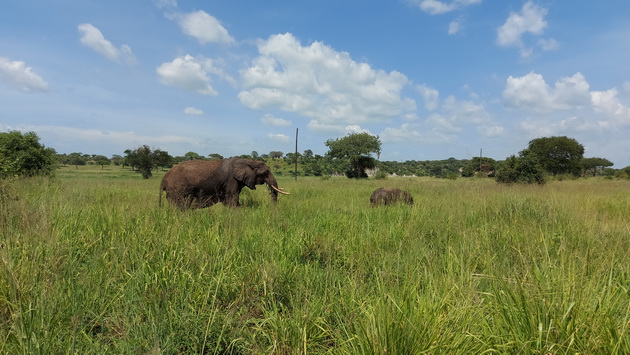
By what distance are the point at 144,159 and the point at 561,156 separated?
69.0 meters

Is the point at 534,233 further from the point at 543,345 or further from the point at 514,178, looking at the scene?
the point at 514,178

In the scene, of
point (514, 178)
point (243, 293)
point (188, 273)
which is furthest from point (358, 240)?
point (514, 178)

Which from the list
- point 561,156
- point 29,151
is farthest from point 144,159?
point 561,156

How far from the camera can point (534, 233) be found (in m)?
4.04

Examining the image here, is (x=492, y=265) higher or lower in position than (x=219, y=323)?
higher

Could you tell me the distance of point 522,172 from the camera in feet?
67.7

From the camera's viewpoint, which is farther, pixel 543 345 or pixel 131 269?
pixel 131 269

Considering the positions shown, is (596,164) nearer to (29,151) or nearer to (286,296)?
(286,296)

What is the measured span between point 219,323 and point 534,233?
4341 mm

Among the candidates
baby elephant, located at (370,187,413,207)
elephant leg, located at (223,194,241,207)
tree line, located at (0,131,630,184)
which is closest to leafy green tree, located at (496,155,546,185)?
tree line, located at (0,131,630,184)

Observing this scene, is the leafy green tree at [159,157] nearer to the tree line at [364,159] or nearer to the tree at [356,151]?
the tree line at [364,159]

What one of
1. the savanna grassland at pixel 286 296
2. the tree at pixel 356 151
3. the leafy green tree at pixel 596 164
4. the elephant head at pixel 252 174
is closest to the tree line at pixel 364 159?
the tree at pixel 356 151

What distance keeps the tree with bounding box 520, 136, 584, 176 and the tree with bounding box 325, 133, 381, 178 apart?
27508mm

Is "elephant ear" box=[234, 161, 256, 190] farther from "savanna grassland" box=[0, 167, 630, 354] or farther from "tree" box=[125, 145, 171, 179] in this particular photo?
"tree" box=[125, 145, 171, 179]
